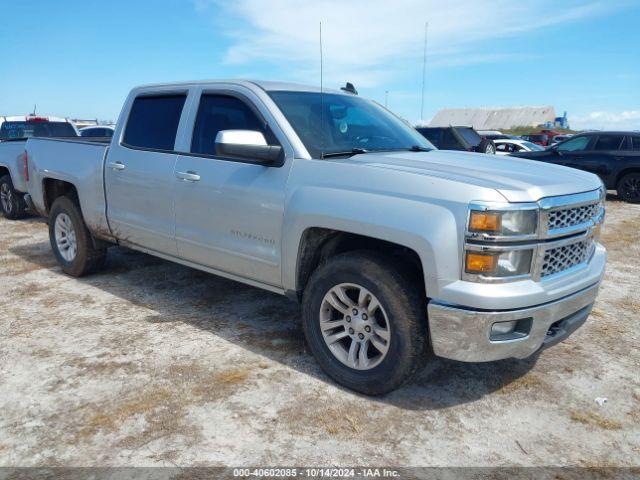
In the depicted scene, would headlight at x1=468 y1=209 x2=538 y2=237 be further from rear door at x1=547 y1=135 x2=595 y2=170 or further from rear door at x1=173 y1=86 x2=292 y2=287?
rear door at x1=547 y1=135 x2=595 y2=170

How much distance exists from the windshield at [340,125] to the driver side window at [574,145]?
31.7ft

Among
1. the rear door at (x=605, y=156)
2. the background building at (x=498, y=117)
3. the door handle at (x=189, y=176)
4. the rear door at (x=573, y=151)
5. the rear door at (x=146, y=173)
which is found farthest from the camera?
the background building at (x=498, y=117)

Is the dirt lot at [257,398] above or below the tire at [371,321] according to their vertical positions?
below

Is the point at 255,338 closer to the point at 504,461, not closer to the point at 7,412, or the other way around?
the point at 7,412

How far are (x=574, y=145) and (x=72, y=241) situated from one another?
11437 mm

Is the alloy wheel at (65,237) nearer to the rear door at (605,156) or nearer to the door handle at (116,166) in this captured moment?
the door handle at (116,166)

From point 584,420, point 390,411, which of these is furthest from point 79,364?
point 584,420

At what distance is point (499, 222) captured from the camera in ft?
8.68

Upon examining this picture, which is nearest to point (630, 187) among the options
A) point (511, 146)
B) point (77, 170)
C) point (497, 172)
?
point (511, 146)

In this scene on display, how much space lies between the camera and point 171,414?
2.97 metres

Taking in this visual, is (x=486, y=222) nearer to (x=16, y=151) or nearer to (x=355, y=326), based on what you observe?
(x=355, y=326)

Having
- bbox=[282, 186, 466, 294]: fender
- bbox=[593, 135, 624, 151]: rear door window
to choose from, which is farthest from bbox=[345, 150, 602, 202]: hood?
bbox=[593, 135, 624, 151]: rear door window

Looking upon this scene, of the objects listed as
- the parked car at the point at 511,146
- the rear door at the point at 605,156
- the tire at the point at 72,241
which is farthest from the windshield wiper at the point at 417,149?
the parked car at the point at 511,146

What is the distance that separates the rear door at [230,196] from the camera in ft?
11.6
